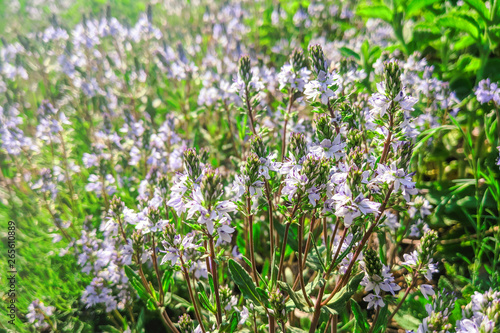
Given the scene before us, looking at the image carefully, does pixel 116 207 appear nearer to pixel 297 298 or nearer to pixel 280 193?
pixel 280 193

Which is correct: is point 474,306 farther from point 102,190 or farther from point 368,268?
point 102,190

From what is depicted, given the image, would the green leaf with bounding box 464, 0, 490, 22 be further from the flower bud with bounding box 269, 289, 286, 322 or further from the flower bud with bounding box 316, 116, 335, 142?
the flower bud with bounding box 269, 289, 286, 322

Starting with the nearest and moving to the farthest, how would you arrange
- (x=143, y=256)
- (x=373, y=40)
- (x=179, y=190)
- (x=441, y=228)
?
(x=179, y=190) < (x=143, y=256) < (x=441, y=228) < (x=373, y=40)

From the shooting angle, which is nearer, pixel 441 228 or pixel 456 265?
pixel 456 265

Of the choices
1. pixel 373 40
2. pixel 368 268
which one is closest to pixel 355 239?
pixel 368 268

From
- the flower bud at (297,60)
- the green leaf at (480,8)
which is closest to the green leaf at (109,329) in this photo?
the flower bud at (297,60)

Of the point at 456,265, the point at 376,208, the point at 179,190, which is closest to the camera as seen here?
the point at 376,208

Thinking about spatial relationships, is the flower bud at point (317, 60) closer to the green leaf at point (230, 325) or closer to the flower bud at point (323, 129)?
the flower bud at point (323, 129)

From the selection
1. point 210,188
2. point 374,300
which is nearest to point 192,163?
point 210,188
